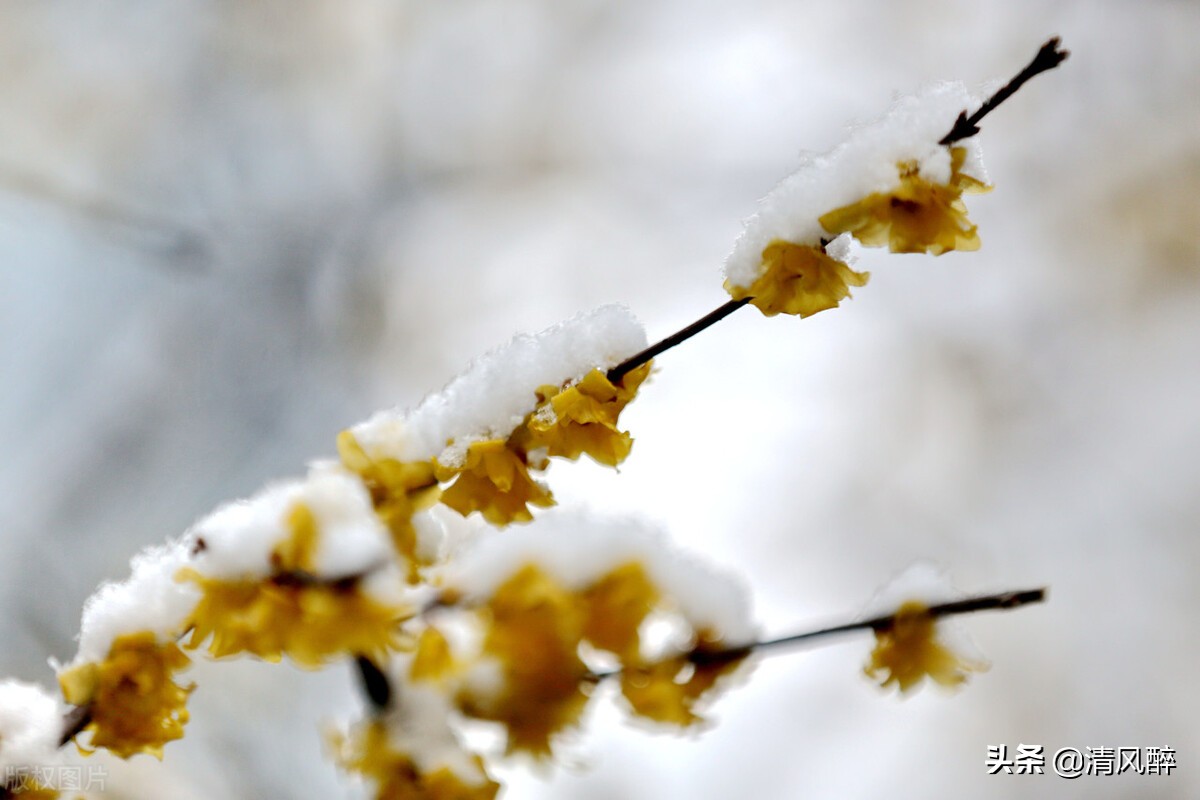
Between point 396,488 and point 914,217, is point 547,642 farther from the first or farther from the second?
point 914,217

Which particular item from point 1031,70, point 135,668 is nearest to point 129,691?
point 135,668

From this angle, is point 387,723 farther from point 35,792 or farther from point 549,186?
point 549,186

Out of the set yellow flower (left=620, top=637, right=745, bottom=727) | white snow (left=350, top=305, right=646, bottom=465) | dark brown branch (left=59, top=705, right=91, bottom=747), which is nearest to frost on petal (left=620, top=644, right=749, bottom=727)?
yellow flower (left=620, top=637, right=745, bottom=727)

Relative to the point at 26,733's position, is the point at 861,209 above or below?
above

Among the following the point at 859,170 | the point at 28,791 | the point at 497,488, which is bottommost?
the point at 28,791

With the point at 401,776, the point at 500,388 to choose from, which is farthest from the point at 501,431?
the point at 401,776

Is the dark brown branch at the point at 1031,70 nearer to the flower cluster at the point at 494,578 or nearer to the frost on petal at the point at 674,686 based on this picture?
the flower cluster at the point at 494,578
